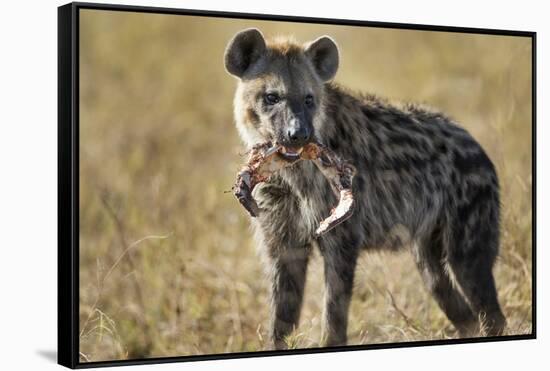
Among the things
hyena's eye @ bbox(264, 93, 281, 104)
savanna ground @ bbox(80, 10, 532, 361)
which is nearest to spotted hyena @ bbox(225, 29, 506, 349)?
hyena's eye @ bbox(264, 93, 281, 104)

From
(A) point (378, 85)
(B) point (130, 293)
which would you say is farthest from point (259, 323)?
(A) point (378, 85)

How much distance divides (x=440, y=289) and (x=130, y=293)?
155 centimetres

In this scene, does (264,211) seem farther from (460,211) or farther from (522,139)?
(522,139)

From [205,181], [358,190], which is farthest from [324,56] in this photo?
[205,181]

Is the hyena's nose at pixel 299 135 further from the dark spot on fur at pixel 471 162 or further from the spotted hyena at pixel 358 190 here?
the dark spot on fur at pixel 471 162

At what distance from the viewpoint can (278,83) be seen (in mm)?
5758

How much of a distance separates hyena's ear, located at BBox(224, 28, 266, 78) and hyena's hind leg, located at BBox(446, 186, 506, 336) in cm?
133

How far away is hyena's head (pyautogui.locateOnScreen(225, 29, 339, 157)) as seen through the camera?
5672 mm

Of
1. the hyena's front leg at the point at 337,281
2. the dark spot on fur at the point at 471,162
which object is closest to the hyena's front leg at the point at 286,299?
the hyena's front leg at the point at 337,281

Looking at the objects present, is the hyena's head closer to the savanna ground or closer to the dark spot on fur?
the savanna ground

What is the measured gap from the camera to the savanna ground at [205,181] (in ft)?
20.6

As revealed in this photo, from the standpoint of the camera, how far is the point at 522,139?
6.89 meters

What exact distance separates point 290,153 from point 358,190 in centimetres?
48

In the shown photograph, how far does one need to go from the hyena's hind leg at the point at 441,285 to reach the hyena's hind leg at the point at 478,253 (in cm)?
4
